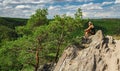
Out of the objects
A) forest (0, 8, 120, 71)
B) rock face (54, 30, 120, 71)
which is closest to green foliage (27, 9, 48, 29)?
forest (0, 8, 120, 71)

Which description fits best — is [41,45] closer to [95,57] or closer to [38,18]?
[38,18]


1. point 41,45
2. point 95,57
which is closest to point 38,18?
point 41,45

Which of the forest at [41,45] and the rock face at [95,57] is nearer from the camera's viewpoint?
the rock face at [95,57]

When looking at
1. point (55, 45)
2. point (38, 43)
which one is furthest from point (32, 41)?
point (55, 45)

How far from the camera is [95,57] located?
33.6 meters

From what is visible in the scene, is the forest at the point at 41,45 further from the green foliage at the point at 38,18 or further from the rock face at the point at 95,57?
the rock face at the point at 95,57

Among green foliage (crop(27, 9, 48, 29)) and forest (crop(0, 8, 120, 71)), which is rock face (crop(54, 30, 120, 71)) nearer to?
forest (crop(0, 8, 120, 71))

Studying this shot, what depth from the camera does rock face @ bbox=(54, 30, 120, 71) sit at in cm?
3219

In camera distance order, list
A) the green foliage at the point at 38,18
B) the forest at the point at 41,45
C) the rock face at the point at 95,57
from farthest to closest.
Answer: the green foliage at the point at 38,18 < the forest at the point at 41,45 < the rock face at the point at 95,57

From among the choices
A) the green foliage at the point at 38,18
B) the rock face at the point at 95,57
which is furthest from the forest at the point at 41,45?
the rock face at the point at 95,57

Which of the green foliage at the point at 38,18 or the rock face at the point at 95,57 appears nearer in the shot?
the rock face at the point at 95,57

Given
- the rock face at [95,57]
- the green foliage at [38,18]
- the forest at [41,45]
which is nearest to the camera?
the rock face at [95,57]

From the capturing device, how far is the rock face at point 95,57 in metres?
32.2

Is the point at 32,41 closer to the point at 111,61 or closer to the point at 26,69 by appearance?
the point at 26,69
